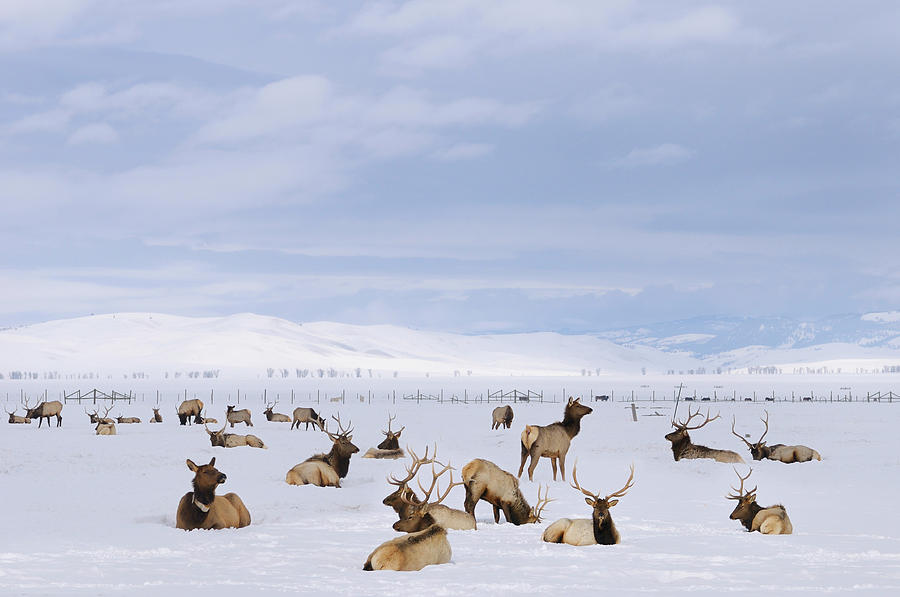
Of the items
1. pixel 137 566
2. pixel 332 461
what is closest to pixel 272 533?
pixel 137 566

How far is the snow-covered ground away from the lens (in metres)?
10.5

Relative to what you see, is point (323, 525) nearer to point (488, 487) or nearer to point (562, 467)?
point (488, 487)

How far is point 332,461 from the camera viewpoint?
21.4 meters

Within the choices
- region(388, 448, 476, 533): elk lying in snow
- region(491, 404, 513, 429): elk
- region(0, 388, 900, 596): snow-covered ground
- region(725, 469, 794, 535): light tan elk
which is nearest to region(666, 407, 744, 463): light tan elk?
region(0, 388, 900, 596): snow-covered ground

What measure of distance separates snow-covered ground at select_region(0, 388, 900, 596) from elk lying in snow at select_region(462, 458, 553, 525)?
0.40 metres

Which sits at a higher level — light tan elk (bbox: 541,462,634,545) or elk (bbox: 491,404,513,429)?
elk (bbox: 491,404,513,429)

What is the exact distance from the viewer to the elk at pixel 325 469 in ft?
65.9

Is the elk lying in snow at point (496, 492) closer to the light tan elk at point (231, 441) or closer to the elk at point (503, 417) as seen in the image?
the light tan elk at point (231, 441)

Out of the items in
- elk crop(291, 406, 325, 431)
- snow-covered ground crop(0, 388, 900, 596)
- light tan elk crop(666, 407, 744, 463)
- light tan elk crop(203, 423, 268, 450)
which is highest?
elk crop(291, 406, 325, 431)

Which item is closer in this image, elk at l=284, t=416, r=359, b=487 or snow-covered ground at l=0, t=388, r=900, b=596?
snow-covered ground at l=0, t=388, r=900, b=596

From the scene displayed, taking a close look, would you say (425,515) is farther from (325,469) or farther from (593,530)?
(325,469)

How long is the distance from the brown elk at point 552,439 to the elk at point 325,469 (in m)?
3.80

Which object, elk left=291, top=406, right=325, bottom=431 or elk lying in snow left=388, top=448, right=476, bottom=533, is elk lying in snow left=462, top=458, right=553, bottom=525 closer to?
elk lying in snow left=388, top=448, right=476, bottom=533

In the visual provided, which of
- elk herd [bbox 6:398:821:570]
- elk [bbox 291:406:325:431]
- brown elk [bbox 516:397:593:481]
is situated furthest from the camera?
elk [bbox 291:406:325:431]
